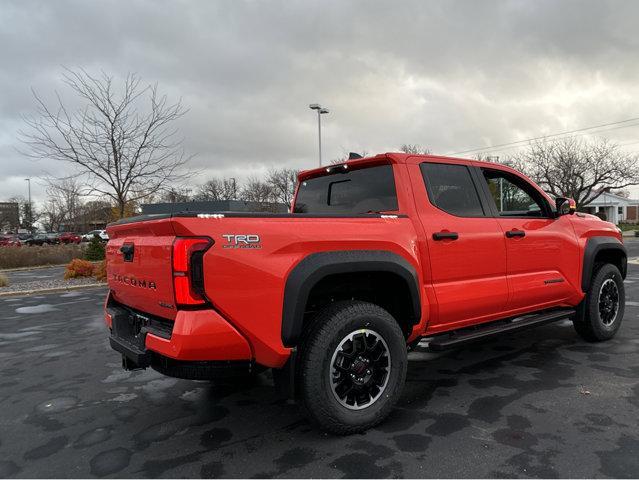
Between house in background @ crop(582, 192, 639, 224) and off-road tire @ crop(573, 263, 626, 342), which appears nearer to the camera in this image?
off-road tire @ crop(573, 263, 626, 342)

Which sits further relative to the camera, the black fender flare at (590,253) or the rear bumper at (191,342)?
the black fender flare at (590,253)

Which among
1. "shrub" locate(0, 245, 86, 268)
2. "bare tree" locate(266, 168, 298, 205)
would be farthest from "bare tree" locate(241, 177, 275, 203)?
"shrub" locate(0, 245, 86, 268)

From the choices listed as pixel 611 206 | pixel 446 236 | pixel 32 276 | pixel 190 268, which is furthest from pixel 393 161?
pixel 611 206

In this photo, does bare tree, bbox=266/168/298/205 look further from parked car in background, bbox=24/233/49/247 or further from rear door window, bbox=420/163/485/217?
rear door window, bbox=420/163/485/217

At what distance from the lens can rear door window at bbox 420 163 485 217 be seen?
A: 3756 mm

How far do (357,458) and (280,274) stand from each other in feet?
3.88

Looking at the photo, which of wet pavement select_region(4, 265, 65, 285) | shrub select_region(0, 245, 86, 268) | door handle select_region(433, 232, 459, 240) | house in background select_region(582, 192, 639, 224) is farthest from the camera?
house in background select_region(582, 192, 639, 224)

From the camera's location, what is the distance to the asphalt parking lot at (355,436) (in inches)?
106

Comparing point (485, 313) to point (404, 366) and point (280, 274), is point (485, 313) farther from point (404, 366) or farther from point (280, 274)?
point (280, 274)

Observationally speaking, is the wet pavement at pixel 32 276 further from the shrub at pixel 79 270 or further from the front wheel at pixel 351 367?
the front wheel at pixel 351 367

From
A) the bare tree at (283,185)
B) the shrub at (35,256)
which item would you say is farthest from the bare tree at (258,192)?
the shrub at (35,256)

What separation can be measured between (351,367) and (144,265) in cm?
149

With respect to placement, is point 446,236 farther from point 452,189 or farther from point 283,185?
point 283,185

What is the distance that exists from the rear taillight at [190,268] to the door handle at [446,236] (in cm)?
176
